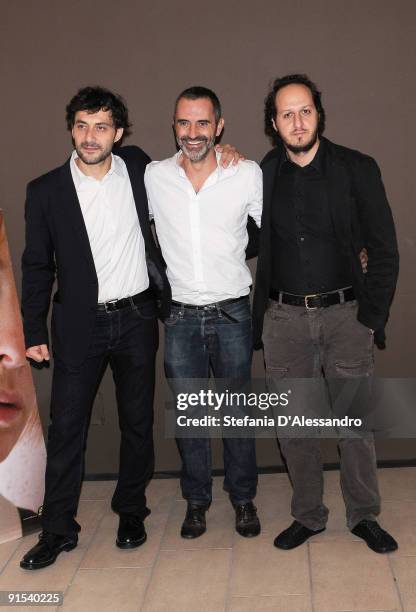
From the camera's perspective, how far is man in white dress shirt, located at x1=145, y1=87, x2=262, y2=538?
308cm

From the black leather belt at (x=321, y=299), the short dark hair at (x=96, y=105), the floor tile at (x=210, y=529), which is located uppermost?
the short dark hair at (x=96, y=105)

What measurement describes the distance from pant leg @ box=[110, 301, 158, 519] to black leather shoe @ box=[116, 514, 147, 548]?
33 mm

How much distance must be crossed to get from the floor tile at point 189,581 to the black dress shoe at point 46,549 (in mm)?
406

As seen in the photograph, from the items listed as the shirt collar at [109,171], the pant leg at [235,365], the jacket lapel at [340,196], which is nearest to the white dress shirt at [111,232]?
the shirt collar at [109,171]

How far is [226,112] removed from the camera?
3.60 m

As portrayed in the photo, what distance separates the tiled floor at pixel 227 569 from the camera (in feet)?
9.03

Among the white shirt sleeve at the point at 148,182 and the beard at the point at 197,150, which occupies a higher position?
the beard at the point at 197,150

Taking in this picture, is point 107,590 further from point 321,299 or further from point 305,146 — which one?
point 305,146

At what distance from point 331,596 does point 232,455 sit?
770 millimetres

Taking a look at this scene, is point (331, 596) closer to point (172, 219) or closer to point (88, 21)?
point (172, 219)

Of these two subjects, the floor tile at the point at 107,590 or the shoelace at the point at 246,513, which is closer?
the floor tile at the point at 107,590

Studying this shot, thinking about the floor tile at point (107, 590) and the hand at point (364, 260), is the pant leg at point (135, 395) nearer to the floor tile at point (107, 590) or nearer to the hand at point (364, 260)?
the floor tile at point (107, 590)

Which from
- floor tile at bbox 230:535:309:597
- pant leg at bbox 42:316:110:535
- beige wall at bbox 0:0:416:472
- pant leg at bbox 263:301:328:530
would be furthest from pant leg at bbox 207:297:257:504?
beige wall at bbox 0:0:416:472

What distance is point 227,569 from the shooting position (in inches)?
117
